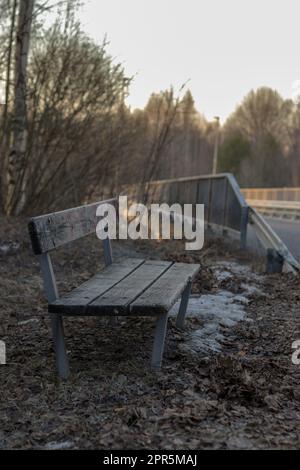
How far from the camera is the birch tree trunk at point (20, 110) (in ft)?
30.2

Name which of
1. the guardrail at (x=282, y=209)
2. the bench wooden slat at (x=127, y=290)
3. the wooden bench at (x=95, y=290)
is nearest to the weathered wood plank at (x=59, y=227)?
the wooden bench at (x=95, y=290)

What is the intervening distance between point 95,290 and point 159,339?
0.53m

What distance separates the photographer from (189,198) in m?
13.7

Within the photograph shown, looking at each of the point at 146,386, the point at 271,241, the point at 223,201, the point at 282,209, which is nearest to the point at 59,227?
the point at 146,386

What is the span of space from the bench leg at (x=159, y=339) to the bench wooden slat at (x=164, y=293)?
123mm

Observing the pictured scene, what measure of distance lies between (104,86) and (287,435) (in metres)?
8.70

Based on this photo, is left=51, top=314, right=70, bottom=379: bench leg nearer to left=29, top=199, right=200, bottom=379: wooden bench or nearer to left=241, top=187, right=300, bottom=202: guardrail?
left=29, top=199, right=200, bottom=379: wooden bench

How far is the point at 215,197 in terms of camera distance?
37.4 ft

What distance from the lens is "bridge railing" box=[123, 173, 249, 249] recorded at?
955 cm

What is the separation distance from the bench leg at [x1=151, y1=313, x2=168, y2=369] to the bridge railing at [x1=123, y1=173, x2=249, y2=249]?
19.3 ft

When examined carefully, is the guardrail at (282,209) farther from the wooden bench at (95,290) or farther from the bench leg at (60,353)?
the bench leg at (60,353)

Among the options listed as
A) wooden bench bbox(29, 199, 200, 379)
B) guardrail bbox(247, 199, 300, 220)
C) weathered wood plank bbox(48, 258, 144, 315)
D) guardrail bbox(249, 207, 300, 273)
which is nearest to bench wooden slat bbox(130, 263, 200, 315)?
wooden bench bbox(29, 199, 200, 379)

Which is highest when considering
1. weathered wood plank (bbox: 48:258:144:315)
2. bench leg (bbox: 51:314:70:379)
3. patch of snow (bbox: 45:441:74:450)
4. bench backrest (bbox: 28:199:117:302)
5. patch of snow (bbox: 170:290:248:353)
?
bench backrest (bbox: 28:199:117:302)

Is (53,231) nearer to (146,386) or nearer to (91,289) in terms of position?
(91,289)
